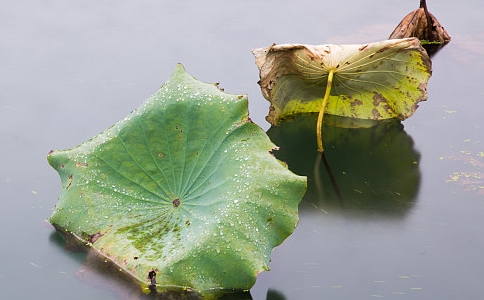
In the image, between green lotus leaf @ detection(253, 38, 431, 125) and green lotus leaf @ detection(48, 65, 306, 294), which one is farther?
green lotus leaf @ detection(253, 38, 431, 125)

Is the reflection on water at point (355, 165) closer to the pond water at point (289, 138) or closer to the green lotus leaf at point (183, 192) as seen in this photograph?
the pond water at point (289, 138)

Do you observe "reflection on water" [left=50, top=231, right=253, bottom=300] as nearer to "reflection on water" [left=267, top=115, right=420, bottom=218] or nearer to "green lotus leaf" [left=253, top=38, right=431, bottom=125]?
"reflection on water" [left=267, top=115, right=420, bottom=218]

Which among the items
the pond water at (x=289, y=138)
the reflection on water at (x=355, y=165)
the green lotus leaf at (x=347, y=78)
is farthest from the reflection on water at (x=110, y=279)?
the green lotus leaf at (x=347, y=78)

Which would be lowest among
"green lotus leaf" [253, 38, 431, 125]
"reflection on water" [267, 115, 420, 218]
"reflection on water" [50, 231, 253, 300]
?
"reflection on water" [50, 231, 253, 300]

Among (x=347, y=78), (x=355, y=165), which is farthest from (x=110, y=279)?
(x=347, y=78)

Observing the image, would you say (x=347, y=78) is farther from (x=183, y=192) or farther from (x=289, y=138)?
(x=183, y=192)

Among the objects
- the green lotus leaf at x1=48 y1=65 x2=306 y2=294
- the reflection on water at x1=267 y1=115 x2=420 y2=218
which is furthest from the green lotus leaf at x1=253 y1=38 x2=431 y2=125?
the green lotus leaf at x1=48 y1=65 x2=306 y2=294

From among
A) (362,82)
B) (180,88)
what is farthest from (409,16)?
(180,88)
